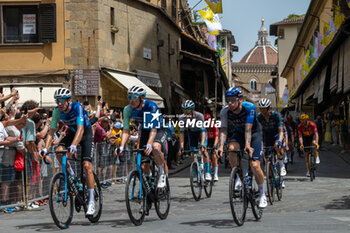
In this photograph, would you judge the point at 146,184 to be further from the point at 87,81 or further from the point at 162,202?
the point at 87,81

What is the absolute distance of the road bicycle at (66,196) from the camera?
8.52 meters

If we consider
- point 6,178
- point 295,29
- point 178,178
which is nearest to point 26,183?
point 6,178

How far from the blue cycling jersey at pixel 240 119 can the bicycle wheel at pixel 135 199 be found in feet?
5.04

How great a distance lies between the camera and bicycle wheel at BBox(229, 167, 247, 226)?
8.45m

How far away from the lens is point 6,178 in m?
11.2

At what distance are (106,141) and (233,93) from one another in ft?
25.7

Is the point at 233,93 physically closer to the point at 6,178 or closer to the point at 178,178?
the point at 6,178

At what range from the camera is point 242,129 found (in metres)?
9.42

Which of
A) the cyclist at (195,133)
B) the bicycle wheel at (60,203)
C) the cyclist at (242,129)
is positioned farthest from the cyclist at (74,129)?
the cyclist at (195,133)

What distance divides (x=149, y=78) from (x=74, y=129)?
63.3 ft

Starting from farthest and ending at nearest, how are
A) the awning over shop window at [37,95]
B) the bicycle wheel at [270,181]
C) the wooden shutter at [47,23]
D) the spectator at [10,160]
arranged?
the wooden shutter at [47,23] < the awning over shop window at [37,95] < the bicycle wheel at [270,181] < the spectator at [10,160]

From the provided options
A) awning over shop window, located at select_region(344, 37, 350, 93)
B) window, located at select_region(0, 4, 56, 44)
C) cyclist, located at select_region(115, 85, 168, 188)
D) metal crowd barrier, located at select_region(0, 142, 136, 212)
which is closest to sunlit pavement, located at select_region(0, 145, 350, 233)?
metal crowd barrier, located at select_region(0, 142, 136, 212)

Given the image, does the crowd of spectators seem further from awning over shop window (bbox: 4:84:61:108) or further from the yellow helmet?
awning over shop window (bbox: 4:84:61:108)

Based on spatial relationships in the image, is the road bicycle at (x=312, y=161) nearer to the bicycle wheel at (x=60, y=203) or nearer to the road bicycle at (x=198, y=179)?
the road bicycle at (x=198, y=179)
